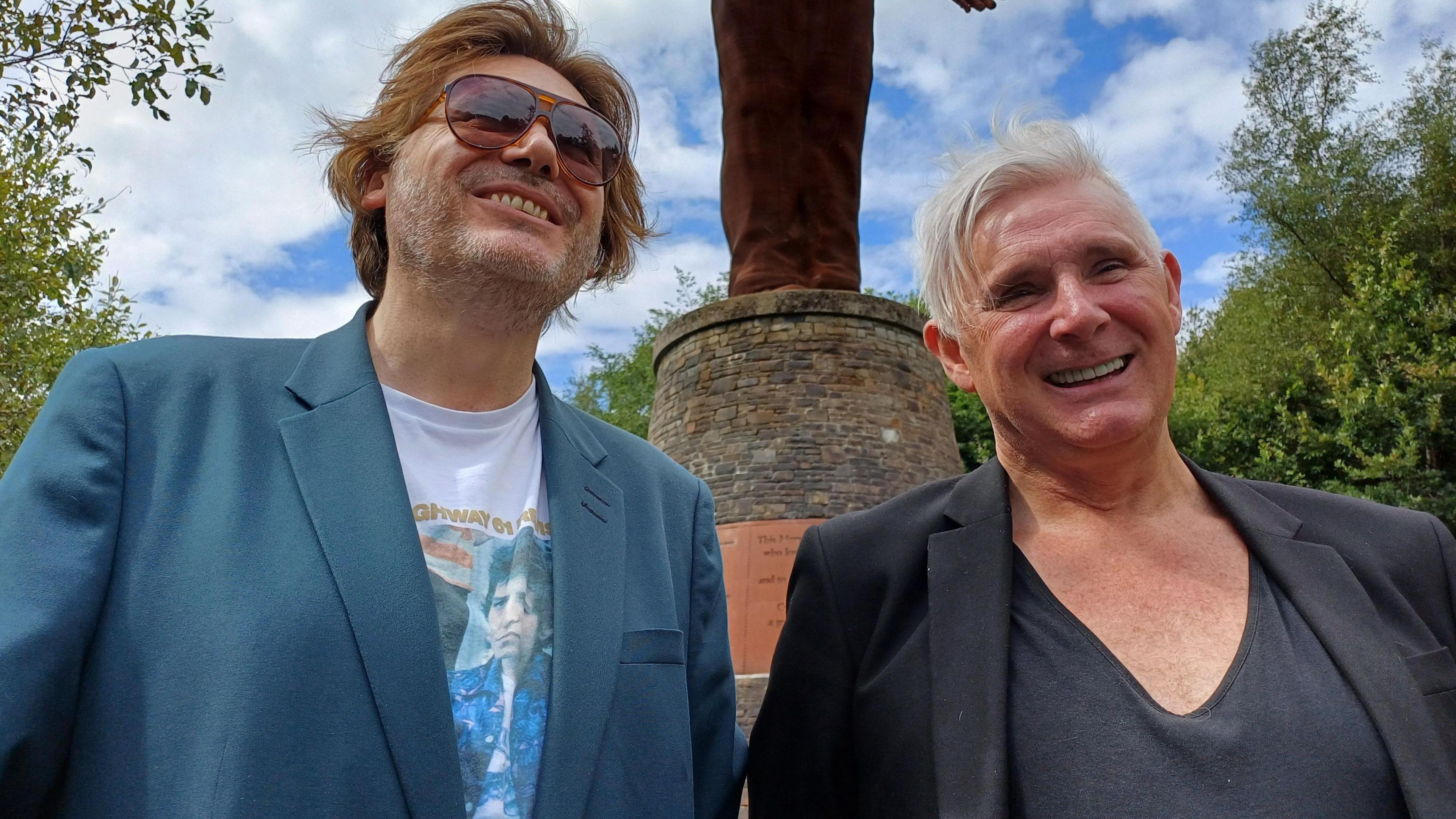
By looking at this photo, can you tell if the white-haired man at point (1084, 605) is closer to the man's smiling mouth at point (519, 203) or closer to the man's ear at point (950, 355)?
the man's ear at point (950, 355)

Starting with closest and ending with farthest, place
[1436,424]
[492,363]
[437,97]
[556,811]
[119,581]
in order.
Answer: [119,581] → [556,811] → [492,363] → [437,97] → [1436,424]

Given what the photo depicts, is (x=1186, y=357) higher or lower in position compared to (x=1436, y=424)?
higher

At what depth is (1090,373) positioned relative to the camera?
201 cm

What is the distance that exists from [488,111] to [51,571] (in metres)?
1.15

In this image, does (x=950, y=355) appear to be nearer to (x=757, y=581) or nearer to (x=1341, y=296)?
(x=757, y=581)

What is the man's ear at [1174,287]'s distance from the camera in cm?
217

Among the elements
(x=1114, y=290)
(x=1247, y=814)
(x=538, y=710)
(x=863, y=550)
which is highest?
(x=1114, y=290)

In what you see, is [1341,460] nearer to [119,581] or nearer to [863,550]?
[863,550]

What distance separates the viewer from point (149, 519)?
58.9 inches

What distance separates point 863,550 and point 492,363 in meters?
0.79

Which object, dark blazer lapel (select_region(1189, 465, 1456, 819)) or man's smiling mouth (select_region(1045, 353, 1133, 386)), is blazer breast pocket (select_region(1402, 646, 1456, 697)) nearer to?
dark blazer lapel (select_region(1189, 465, 1456, 819))

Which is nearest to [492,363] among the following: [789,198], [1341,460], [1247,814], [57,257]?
[1247,814]

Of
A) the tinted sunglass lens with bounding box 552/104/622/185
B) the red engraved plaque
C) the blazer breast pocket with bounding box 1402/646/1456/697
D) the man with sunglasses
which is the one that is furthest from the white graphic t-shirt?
the red engraved plaque

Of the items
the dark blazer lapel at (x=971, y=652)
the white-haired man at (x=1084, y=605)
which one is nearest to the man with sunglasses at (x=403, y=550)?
the white-haired man at (x=1084, y=605)
